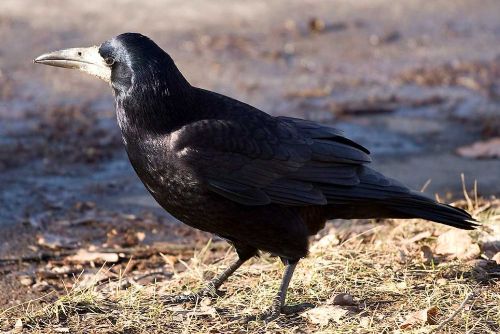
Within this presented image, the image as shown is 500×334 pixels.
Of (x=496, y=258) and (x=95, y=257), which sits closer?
(x=496, y=258)

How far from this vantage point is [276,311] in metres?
4.97

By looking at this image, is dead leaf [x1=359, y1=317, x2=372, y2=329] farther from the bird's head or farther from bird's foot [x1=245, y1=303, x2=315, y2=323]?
the bird's head

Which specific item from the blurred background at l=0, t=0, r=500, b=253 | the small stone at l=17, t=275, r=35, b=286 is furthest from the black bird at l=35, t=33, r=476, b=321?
the blurred background at l=0, t=0, r=500, b=253

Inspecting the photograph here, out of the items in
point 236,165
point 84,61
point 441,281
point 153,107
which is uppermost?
point 84,61

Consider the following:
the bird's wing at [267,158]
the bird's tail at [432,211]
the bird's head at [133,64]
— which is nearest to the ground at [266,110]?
the bird's tail at [432,211]

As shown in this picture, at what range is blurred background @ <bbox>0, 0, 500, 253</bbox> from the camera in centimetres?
763

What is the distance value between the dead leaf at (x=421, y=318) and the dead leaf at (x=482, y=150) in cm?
375

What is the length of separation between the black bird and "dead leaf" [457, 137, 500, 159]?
3.05 meters

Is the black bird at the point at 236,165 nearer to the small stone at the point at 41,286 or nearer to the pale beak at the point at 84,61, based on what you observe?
the pale beak at the point at 84,61

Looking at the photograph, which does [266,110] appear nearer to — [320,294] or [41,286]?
[41,286]

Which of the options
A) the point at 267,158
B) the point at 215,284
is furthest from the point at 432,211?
the point at 215,284

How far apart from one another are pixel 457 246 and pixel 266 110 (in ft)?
12.7

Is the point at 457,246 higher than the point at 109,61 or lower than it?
lower

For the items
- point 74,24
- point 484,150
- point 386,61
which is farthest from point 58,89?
point 484,150
